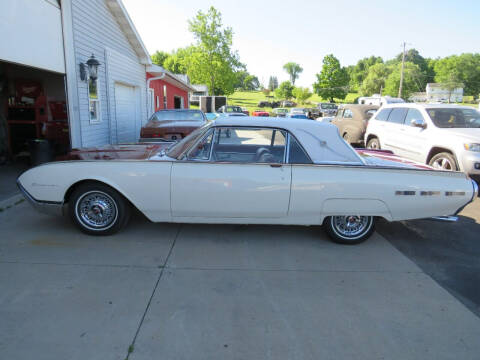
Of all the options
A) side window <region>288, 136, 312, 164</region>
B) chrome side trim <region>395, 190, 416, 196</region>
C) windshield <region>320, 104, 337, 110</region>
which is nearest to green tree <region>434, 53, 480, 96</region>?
windshield <region>320, 104, 337, 110</region>

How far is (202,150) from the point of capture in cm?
412

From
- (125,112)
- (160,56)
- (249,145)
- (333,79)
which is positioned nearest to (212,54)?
(125,112)

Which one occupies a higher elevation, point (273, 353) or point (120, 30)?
point (120, 30)

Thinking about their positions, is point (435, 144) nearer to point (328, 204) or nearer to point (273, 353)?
point (328, 204)

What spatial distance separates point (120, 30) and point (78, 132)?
462 cm

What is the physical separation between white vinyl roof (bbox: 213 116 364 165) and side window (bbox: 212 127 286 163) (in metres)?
0.08

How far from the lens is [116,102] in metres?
11.4

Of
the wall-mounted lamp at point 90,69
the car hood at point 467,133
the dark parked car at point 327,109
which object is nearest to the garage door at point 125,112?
the wall-mounted lamp at point 90,69

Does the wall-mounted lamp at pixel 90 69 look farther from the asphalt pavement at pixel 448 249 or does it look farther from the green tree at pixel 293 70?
the green tree at pixel 293 70

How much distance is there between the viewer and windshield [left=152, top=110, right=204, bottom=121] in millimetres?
10703

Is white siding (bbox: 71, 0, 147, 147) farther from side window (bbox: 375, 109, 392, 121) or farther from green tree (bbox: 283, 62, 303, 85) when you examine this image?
green tree (bbox: 283, 62, 303, 85)

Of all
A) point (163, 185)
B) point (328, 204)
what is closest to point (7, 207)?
point (163, 185)

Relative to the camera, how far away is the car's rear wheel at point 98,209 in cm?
415

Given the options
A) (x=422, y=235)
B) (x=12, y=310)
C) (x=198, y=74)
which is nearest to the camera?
(x=12, y=310)
